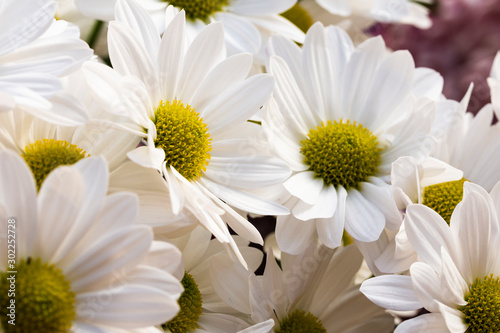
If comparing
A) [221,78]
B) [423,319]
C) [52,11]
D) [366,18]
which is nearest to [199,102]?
[221,78]

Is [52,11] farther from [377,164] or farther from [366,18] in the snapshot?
[366,18]

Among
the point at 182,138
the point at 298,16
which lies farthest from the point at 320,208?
the point at 298,16

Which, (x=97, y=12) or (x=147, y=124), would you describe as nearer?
(x=147, y=124)

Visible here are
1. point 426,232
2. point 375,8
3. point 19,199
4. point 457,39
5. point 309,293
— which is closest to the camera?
point 19,199

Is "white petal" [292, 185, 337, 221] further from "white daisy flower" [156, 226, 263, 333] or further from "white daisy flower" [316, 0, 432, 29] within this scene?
"white daisy flower" [316, 0, 432, 29]

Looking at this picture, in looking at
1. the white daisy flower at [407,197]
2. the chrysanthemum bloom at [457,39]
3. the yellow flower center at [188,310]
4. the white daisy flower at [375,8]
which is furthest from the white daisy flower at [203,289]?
the chrysanthemum bloom at [457,39]

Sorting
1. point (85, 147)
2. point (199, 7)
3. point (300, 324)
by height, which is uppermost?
point (199, 7)

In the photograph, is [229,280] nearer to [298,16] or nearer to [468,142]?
[468,142]
